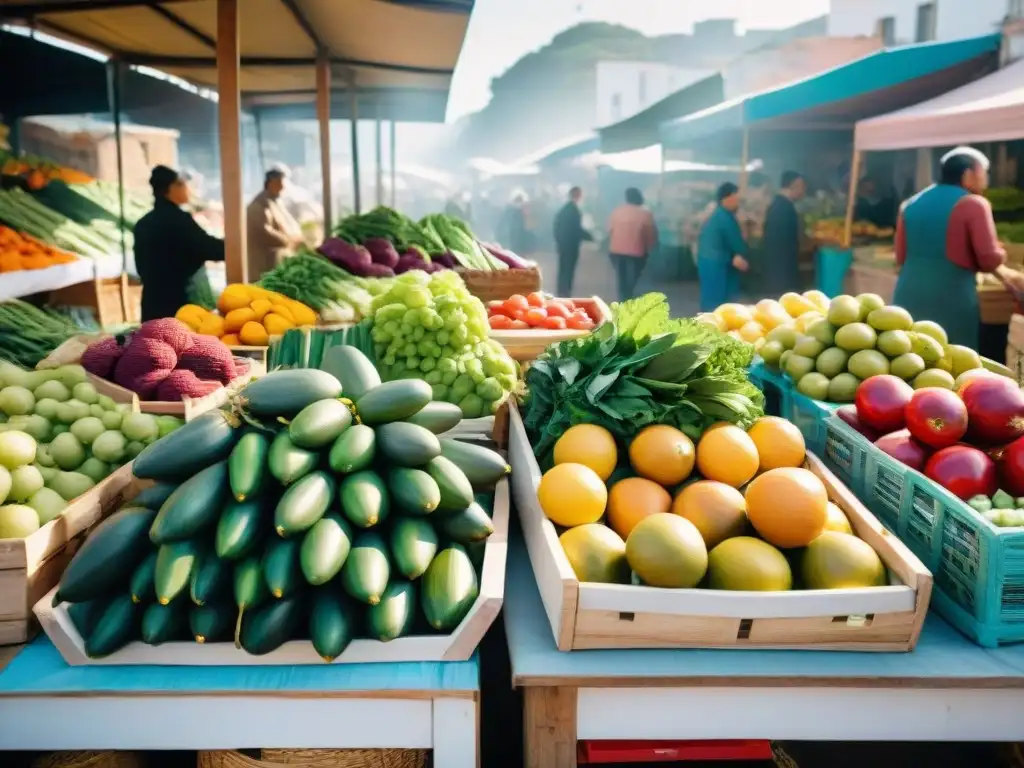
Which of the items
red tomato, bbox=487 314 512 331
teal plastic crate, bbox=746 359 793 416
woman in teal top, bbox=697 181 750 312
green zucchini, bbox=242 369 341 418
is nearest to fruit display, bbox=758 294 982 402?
teal plastic crate, bbox=746 359 793 416

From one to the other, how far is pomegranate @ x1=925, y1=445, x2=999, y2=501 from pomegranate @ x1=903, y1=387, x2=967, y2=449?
0.07 metres

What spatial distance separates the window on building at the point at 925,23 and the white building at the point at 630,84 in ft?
98.9

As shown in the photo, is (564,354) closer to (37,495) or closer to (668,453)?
(668,453)

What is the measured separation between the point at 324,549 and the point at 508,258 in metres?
4.42

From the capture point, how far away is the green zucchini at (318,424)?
193 cm

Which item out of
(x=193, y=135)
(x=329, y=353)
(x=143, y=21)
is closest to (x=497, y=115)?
(x=193, y=135)

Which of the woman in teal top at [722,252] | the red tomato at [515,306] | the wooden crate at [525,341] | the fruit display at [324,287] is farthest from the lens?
the woman in teal top at [722,252]

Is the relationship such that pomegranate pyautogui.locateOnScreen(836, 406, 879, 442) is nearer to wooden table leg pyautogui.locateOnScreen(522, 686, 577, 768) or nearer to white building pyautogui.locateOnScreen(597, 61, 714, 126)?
wooden table leg pyautogui.locateOnScreen(522, 686, 577, 768)

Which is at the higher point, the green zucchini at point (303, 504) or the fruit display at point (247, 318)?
the fruit display at point (247, 318)

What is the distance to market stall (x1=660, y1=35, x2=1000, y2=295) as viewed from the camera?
10.1 metres

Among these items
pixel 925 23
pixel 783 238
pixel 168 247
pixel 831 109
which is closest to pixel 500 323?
Result: pixel 168 247

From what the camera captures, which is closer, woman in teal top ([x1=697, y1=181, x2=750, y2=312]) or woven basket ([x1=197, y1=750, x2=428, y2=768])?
woven basket ([x1=197, y1=750, x2=428, y2=768])

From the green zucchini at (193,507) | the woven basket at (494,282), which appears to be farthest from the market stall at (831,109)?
the green zucchini at (193,507)

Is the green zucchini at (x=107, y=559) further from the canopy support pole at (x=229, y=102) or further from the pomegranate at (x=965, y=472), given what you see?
the canopy support pole at (x=229, y=102)
